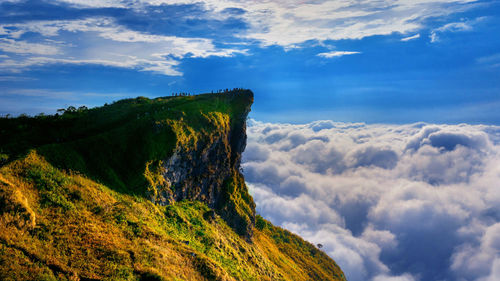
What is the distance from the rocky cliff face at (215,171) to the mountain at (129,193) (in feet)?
1.04

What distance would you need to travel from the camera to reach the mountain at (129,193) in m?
21.8

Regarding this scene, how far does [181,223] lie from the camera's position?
45.5m

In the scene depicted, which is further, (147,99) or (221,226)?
(147,99)

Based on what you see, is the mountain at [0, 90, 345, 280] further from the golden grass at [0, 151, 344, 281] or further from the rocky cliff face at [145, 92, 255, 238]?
the rocky cliff face at [145, 92, 255, 238]

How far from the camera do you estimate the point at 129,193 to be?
3834cm

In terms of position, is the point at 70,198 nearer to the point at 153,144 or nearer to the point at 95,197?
the point at 95,197

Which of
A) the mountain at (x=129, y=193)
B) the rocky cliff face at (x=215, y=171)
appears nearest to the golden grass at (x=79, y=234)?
the mountain at (x=129, y=193)

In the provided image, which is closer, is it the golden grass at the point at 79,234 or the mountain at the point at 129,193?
the golden grass at the point at 79,234

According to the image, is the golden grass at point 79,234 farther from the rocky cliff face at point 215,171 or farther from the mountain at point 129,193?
the rocky cliff face at point 215,171

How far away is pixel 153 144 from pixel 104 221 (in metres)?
20.9

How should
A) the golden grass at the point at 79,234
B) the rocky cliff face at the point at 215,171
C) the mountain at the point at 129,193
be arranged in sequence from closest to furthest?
1. the golden grass at the point at 79,234
2. the mountain at the point at 129,193
3. the rocky cliff face at the point at 215,171

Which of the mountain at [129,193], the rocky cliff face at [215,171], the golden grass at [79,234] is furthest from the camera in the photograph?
the rocky cliff face at [215,171]

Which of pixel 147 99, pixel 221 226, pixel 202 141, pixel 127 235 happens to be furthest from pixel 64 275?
pixel 147 99

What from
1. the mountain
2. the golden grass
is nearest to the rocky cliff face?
the mountain
